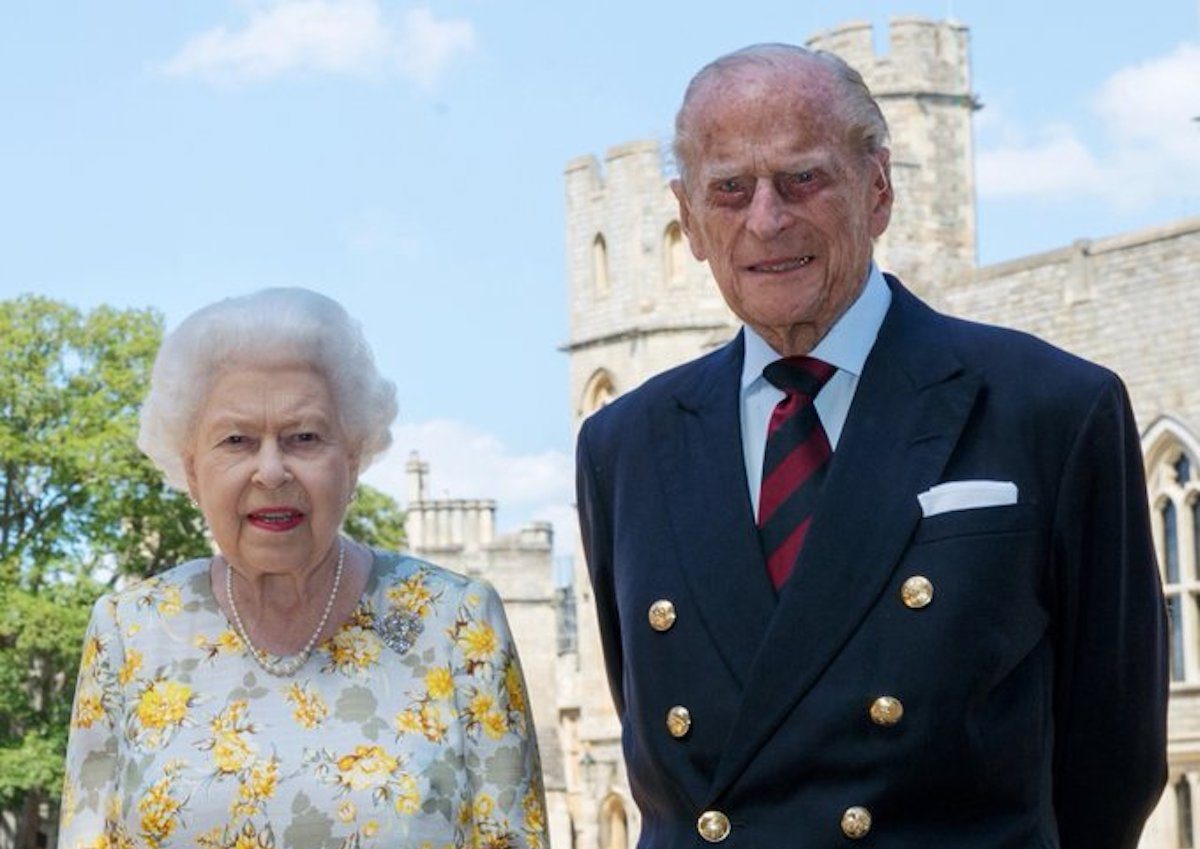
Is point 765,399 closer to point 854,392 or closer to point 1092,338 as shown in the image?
point 854,392

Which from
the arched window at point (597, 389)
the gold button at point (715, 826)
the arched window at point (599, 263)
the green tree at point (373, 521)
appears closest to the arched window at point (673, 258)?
the arched window at point (599, 263)

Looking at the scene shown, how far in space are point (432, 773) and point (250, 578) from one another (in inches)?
20.0

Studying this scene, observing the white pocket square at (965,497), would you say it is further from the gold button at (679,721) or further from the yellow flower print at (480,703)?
the yellow flower print at (480,703)

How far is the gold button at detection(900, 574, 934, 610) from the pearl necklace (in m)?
1.33

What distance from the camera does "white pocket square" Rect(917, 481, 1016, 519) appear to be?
436cm

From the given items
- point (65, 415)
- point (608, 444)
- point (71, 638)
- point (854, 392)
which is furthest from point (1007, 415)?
point (65, 415)

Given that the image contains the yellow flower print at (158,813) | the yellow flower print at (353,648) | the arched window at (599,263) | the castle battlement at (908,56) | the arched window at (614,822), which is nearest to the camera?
the yellow flower print at (158,813)

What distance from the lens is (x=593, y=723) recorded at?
41.9 meters

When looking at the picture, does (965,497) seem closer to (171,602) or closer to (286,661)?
(286,661)

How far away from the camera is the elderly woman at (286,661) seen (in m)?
5.00

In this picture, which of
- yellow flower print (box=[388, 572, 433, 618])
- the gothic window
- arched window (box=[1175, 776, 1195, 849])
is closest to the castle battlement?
the gothic window

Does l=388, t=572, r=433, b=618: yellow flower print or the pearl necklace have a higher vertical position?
l=388, t=572, r=433, b=618: yellow flower print

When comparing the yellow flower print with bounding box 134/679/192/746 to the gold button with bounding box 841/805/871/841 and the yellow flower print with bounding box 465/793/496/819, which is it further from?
the gold button with bounding box 841/805/871/841

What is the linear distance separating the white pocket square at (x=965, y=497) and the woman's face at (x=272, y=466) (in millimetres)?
1187
